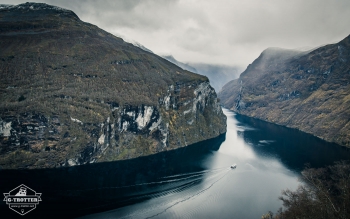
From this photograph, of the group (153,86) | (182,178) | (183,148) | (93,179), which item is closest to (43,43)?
(153,86)

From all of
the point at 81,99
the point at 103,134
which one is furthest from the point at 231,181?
the point at 81,99

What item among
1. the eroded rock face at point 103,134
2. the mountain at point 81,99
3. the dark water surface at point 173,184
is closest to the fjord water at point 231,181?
the dark water surface at point 173,184

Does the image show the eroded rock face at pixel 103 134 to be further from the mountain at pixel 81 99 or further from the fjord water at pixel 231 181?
the fjord water at pixel 231 181

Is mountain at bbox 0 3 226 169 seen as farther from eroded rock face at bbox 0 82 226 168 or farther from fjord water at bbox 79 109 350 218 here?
fjord water at bbox 79 109 350 218

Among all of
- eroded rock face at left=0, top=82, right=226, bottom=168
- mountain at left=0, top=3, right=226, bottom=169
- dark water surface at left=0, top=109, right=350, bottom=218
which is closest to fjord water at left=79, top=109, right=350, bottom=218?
dark water surface at left=0, top=109, right=350, bottom=218

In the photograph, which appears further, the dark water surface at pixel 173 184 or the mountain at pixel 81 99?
the mountain at pixel 81 99

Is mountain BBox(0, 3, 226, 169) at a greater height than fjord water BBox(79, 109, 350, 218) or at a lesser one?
greater

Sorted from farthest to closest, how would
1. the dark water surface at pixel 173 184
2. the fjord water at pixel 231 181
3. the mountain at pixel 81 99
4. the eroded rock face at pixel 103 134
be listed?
the mountain at pixel 81 99 < the eroded rock face at pixel 103 134 < the fjord water at pixel 231 181 < the dark water surface at pixel 173 184
